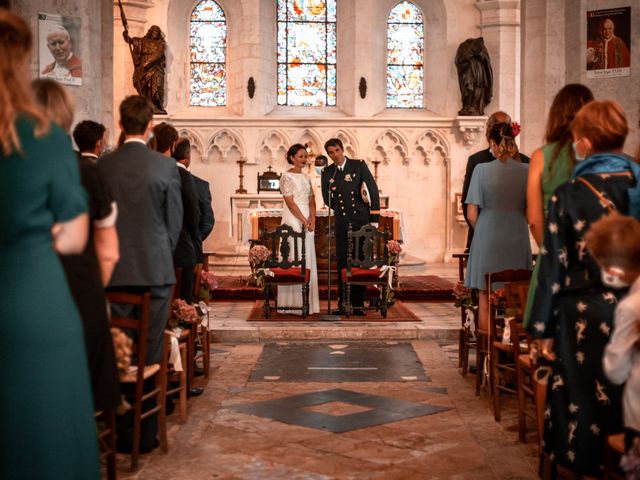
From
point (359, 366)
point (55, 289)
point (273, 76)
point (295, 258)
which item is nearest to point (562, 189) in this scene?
point (55, 289)

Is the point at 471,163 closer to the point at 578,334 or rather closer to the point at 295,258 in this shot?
the point at 295,258

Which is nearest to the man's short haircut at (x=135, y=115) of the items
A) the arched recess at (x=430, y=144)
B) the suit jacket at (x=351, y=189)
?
the suit jacket at (x=351, y=189)

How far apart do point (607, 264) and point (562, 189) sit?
19.9 inches

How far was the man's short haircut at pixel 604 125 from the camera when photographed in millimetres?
3969

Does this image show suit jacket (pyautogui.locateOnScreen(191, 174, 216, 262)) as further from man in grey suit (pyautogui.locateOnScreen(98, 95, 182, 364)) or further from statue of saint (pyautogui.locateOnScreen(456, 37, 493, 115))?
statue of saint (pyautogui.locateOnScreen(456, 37, 493, 115))

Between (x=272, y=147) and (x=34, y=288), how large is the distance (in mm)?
14573

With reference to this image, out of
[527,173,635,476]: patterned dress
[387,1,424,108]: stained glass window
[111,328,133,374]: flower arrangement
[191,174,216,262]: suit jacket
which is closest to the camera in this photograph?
[527,173,635,476]: patterned dress

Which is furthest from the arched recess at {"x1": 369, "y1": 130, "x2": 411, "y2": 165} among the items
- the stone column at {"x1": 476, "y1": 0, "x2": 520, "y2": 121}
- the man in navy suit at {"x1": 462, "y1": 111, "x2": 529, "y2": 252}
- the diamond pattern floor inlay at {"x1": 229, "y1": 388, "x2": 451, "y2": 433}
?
the diamond pattern floor inlay at {"x1": 229, "y1": 388, "x2": 451, "y2": 433}

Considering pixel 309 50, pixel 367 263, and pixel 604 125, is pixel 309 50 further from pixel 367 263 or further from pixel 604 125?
pixel 604 125

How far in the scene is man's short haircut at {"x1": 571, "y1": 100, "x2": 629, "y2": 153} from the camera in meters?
3.97

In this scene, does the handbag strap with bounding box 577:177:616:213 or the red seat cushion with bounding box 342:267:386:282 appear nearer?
the handbag strap with bounding box 577:177:616:213

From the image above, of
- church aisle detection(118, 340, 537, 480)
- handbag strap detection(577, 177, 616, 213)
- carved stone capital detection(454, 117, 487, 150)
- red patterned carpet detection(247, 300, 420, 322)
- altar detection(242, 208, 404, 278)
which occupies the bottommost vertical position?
church aisle detection(118, 340, 537, 480)

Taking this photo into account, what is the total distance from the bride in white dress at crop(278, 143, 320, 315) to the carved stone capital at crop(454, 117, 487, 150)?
7.14 m

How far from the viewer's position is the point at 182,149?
698cm
